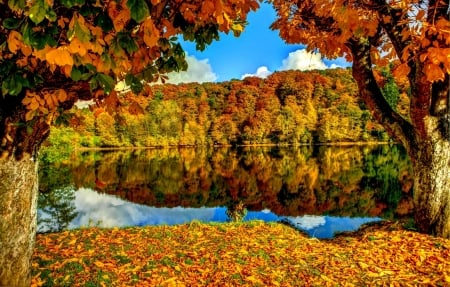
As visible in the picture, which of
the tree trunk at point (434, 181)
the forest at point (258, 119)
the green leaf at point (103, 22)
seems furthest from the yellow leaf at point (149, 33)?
the forest at point (258, 119)

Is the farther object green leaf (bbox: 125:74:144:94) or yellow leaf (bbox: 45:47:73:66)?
green leaf (bbox: 125:74:144:94)

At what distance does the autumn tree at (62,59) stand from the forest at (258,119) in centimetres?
7935

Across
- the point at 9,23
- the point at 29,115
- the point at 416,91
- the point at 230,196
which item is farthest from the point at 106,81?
the point at 230,196

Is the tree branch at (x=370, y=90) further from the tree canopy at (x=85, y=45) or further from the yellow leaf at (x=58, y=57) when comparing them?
the yellow leaf at (x=58, y=57)

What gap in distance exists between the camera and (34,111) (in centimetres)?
354

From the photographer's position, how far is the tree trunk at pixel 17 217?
4246 millimetres

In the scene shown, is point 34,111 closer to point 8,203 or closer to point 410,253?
point 8,203

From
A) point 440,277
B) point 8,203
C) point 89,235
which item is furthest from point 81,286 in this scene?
point 440,277

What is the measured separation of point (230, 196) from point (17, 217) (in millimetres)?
22911

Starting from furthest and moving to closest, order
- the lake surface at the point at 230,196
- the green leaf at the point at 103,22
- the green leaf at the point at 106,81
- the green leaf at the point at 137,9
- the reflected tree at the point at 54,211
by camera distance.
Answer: the lake surface at the point at 230,196
the reflected tree at the point at 54,211
the green leaf at the point at 106,81
the green leaf at the point at 103,22
the green leaf at the point at 137,9

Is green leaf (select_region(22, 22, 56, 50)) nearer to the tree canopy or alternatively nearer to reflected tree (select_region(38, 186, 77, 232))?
the tree canopy

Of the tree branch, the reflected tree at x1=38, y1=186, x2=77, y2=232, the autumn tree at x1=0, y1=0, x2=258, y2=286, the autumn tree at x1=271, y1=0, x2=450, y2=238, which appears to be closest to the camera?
the autumn tree at x1=0, y1=0, x2=258, y2=286

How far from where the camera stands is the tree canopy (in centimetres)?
233

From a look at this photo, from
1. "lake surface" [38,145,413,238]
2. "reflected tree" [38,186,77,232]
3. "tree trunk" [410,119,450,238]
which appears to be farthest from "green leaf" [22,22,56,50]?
"reflected tree" [38,186,77,232]
